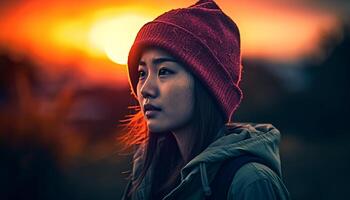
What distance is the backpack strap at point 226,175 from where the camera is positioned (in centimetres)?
251

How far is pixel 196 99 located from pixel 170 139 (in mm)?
417

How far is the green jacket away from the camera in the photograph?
2.46m

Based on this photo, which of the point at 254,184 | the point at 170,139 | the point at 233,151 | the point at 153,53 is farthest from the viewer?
the point at 170,139

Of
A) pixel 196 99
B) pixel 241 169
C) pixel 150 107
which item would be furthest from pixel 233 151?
pixel 150 107

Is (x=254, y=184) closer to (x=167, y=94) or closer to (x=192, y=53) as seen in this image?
(x=167, y=94)

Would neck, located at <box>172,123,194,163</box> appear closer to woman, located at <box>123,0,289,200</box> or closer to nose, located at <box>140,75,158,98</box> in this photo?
woman, located at <box>123,0,289,200</box>

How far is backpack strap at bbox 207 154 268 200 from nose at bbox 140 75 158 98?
0.45 meters

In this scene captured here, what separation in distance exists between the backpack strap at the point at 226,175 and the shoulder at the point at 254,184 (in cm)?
2

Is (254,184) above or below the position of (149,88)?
below

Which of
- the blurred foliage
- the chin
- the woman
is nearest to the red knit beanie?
the woman

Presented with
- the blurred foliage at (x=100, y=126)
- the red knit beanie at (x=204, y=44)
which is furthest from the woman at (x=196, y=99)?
the blurred foliage at (x=100, y=126)

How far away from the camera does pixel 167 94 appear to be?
280cm

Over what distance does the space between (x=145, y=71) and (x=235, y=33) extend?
0.46m

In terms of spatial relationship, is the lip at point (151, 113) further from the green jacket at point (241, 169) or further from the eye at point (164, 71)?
the green jacket at point (241, 169)
